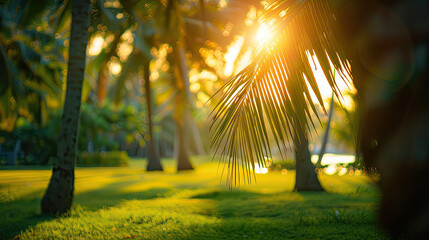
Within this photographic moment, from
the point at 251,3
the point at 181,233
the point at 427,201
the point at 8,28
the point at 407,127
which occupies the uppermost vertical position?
the point at 251,3

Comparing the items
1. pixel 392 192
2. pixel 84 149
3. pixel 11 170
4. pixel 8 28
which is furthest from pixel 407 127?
pixel 84 149

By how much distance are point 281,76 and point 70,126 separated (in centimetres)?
464

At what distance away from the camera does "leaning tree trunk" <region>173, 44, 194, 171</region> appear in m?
18.0

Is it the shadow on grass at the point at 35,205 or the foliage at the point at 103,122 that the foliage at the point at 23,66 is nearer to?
the shadow on grass at the point at 35,205

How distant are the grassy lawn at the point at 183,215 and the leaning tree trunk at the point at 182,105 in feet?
29.1

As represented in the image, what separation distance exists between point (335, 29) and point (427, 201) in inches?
69.9

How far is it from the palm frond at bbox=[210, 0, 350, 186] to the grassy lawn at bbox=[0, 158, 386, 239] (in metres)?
2.21

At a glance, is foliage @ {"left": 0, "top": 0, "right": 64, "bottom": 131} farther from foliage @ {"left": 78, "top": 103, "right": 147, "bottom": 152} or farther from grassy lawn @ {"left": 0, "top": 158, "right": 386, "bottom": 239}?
foliage @ {"left": 78, "top": 103, "right": 147, "bottom": 152}

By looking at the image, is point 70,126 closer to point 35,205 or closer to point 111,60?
point 35,205

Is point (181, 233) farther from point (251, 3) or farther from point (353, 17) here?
point (251, 3)

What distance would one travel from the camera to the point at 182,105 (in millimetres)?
18359

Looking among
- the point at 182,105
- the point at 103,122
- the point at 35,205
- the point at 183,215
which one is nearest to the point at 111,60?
the point at 182,105

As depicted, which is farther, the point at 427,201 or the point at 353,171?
the point at 353,171

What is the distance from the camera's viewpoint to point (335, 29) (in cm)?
356
